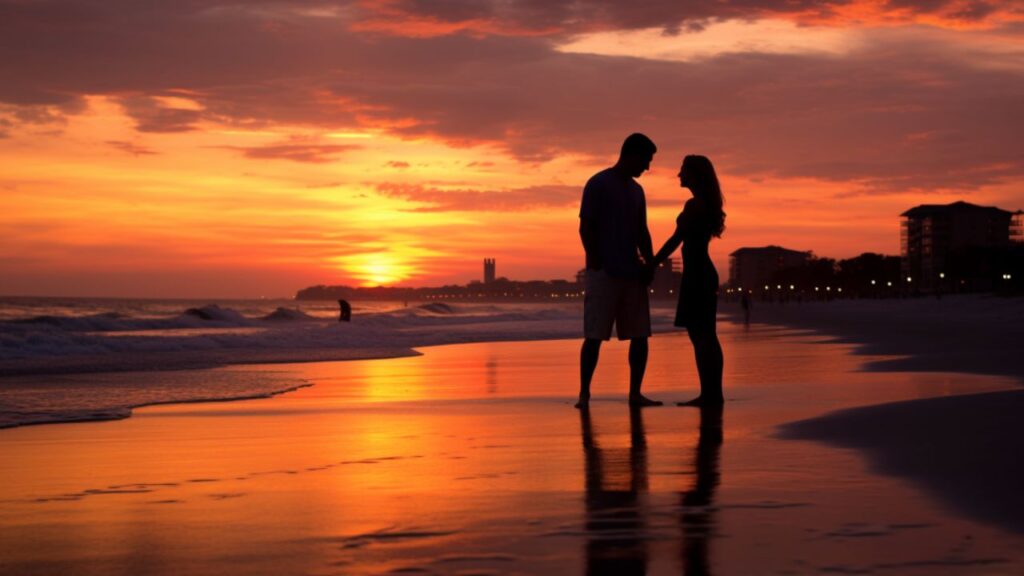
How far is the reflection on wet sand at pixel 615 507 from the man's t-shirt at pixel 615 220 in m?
2.13

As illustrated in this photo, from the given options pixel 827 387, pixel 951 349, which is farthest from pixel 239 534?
pixel 951 349

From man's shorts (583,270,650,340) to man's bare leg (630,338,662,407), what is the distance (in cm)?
9

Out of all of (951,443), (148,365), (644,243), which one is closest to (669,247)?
(644,243)

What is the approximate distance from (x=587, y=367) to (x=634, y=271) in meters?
0.76

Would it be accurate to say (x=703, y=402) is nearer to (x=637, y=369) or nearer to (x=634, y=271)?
(x=637, y=369)

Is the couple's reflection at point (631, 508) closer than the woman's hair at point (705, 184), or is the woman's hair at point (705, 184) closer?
the couple's reflection at point (631, 508)

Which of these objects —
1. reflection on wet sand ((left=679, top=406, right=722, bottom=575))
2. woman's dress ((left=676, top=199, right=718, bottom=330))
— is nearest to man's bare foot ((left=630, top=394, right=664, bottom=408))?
woman's dress ((left=676, top=199, right=718, bottom=330))

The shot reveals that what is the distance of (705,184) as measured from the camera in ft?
28.7

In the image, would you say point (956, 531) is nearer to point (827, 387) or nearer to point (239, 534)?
point (239, 534)

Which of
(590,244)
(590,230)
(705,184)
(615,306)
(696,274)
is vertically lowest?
(615,306)

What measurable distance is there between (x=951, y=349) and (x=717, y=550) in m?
14.9

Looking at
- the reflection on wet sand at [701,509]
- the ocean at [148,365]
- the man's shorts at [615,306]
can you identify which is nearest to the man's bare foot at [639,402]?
the man's shorts at [615,306]

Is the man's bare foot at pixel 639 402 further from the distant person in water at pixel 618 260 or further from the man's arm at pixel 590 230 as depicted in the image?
the man's arm at pixel 590 230

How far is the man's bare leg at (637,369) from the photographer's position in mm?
8367
